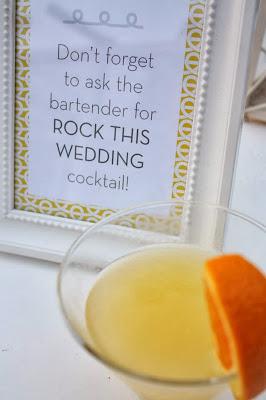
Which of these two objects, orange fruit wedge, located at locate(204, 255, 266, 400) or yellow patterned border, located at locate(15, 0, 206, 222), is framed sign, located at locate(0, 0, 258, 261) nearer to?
yellow patterned border, located at locate(15, 0, 206, 222)

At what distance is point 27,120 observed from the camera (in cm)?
79

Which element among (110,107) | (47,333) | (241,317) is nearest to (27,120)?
(110,107)

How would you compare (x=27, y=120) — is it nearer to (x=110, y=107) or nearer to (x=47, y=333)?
(x=110, y=107)

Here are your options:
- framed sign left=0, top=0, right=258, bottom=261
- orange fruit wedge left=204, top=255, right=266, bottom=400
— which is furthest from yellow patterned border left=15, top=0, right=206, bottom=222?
orange fruit wedge left=204, top=255, right=266, bottom=400

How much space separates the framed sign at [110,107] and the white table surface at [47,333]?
0.03 meters

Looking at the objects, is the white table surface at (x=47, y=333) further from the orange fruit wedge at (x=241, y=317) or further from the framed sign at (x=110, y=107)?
the orange fruit wedge at (x=241, y=317)

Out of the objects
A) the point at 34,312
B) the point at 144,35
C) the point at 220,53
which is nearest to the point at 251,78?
the point at 220,53

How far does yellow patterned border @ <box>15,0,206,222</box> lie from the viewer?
2.25 ft

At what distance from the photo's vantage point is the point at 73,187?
80 cm

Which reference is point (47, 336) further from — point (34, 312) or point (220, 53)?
point (220, 53)

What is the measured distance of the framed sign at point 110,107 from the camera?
0.68m

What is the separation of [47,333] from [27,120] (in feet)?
1.04

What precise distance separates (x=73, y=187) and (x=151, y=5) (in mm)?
288

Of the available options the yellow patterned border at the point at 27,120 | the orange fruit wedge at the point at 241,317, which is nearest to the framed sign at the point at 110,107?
the yellow patterned border at the point at 27,120
